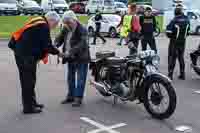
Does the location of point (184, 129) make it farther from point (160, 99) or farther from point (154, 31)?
point (154, 31)

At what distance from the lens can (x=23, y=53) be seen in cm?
690

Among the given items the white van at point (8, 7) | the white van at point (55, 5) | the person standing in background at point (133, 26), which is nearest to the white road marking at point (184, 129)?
the person standing in background at point (133, 26)

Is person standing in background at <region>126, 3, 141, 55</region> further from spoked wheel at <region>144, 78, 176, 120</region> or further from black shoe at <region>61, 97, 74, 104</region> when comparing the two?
spoked wheel at <region>144, 78, 176, 120</region>

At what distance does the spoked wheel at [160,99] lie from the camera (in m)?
6.48

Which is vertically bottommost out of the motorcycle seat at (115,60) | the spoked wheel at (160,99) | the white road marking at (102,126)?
the white road marking at (102,126)

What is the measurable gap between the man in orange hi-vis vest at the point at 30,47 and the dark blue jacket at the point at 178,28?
3881mm

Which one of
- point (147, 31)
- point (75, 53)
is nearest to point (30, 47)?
point (75, 53)

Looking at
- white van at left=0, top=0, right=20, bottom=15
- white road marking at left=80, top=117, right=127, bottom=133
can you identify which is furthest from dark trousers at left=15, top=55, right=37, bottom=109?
white van at left=0, top=0, right=20, bottom=15

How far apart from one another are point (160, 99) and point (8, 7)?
32161mm

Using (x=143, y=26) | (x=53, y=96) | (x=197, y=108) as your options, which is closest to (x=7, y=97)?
(x=53, y=96)

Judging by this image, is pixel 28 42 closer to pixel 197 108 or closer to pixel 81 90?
pixel 81 90

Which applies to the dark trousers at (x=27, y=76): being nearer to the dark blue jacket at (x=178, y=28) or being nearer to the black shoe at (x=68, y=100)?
the black shoe at (x=68, y=100)

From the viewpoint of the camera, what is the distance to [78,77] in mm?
7586

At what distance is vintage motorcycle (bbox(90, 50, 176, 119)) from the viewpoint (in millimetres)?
6598
